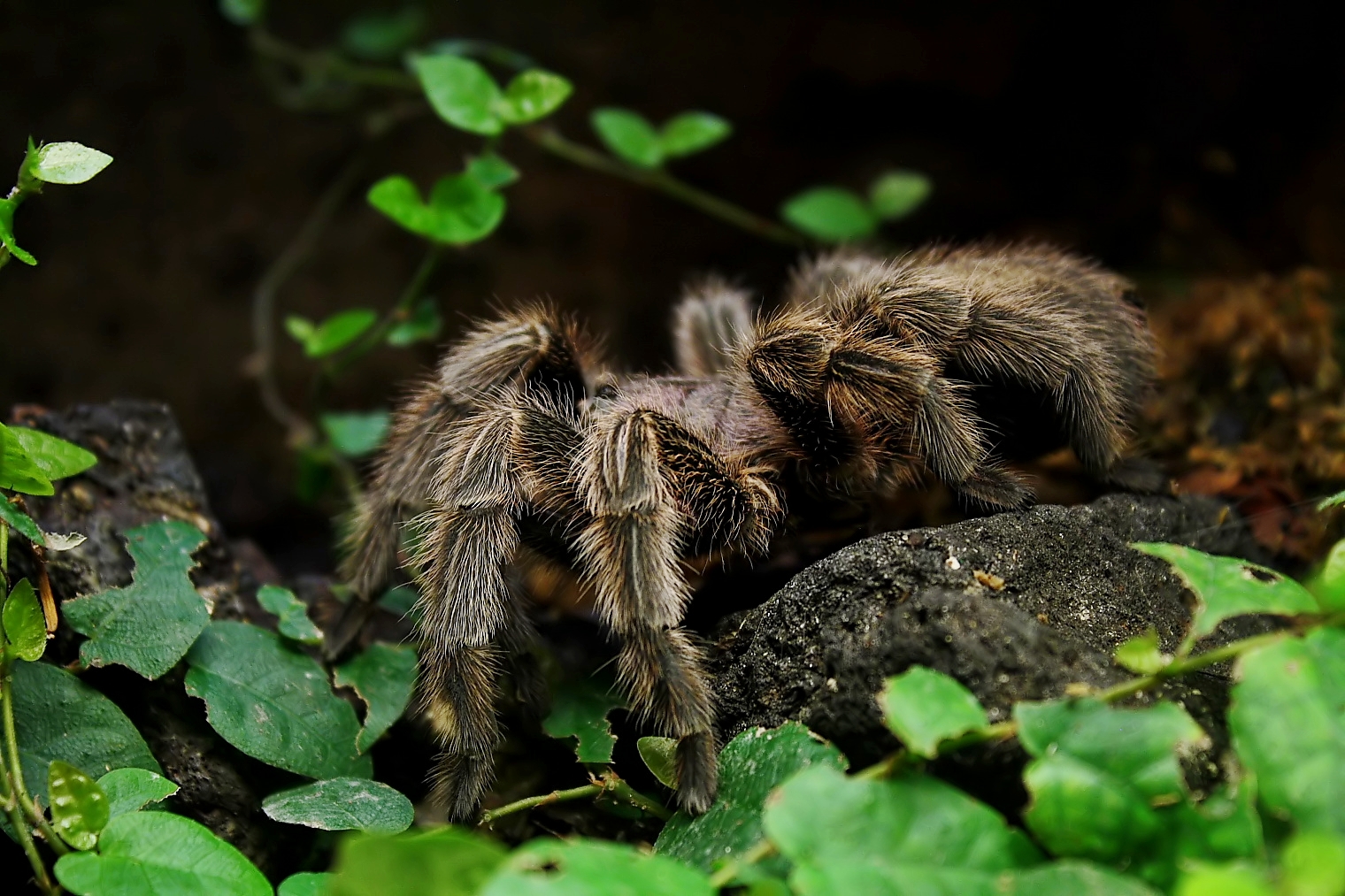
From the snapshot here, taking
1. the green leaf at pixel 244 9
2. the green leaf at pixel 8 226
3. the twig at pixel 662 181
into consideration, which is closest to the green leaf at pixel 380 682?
the green leaf at pixel 8 226

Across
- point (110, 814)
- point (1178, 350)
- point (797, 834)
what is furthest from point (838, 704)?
point (1178, 350)

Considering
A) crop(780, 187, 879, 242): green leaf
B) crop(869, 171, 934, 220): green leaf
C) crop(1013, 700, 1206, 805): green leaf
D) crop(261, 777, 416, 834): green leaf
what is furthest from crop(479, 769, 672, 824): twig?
crop(869, 171, 934, 220): green leaf

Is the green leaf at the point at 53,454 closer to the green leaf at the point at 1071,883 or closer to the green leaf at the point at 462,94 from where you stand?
the green leaf at the point at 462,94

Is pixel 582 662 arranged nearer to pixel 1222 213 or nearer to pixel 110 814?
pixel 110 814

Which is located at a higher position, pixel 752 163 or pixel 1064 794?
pixel 1064 794

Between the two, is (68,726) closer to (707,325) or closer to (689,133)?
(707,325)

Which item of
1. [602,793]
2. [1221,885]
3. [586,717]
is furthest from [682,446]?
[1221,885]
